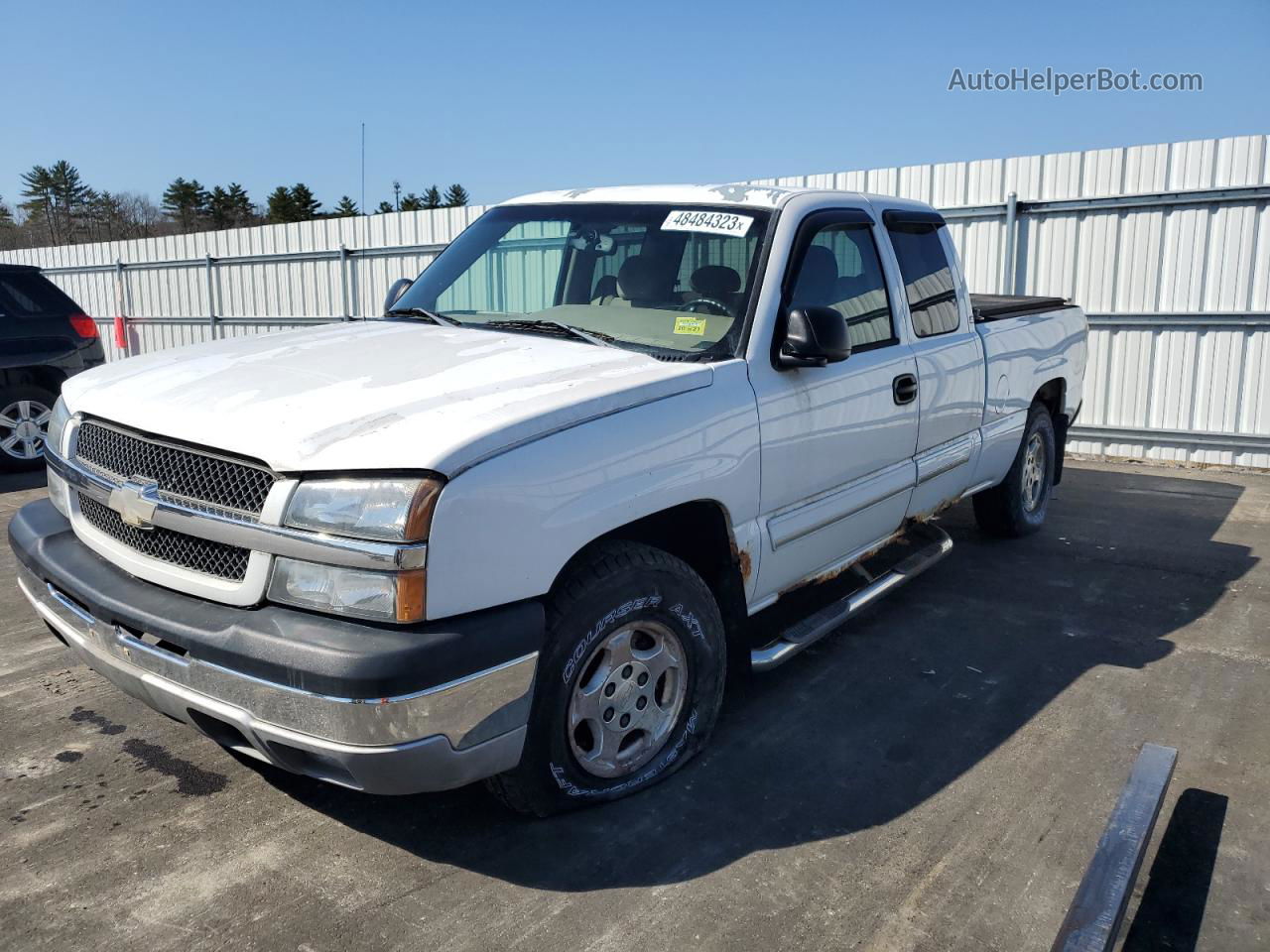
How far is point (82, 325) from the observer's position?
857 cm

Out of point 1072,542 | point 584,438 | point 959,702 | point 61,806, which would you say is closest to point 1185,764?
point 959,702

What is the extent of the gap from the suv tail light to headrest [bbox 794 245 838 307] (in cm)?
700

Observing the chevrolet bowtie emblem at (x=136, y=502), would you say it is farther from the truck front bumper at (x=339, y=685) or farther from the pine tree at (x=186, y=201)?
the pine tree at (x=186, y=201)

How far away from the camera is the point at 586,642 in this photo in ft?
9.27

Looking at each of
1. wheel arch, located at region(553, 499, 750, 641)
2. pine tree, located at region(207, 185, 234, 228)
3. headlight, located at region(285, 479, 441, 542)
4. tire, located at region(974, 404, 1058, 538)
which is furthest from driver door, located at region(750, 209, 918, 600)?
pine tree, located at region(207, 185, 234, 228)

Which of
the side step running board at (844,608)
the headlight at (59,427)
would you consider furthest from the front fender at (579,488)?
the headlight at (59,427)

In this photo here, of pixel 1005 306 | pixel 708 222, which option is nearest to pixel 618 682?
pixel 708 222

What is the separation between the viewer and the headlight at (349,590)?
2.39m

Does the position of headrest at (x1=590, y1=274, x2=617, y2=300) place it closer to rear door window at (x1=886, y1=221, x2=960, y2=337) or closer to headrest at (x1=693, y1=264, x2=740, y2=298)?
headrest at (x1=693, y1=264, x2=740, y2=298)

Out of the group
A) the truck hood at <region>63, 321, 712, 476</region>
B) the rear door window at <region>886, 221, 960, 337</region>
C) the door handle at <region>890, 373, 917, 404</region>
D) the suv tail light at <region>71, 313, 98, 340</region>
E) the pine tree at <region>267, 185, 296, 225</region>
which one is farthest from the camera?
the pine tree at <region>267, 185, 296, 225</region>

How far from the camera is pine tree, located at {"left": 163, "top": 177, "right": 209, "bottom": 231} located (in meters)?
92.6

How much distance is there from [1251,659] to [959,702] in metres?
1.55

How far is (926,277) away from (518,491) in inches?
117

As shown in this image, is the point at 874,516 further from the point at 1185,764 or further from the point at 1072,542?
the point at 1072,542
